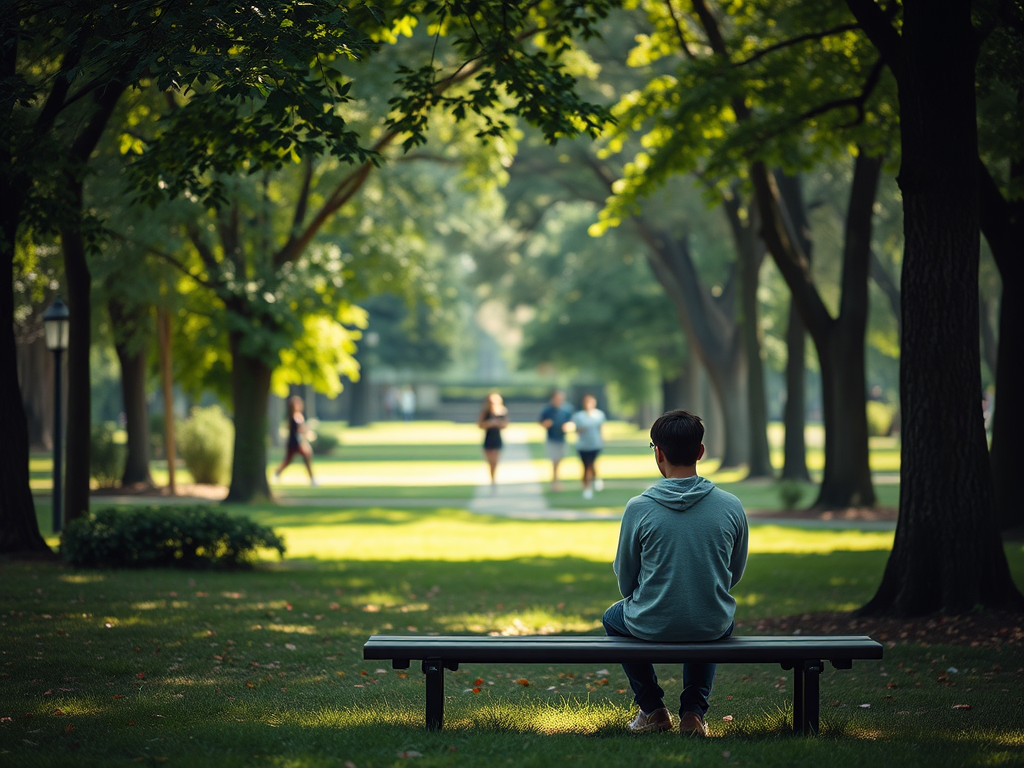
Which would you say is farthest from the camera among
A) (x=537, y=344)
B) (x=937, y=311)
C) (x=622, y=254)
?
(x=537, y=344)

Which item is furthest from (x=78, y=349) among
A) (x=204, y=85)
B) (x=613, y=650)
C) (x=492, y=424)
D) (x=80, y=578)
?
(x=492, y=424)

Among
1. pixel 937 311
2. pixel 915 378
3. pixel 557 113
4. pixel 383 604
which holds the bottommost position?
pixel 383 604

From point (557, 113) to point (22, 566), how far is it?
6.47 meters

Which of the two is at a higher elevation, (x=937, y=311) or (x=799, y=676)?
(x=937, y=311)

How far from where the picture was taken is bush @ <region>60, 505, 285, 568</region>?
10516mm

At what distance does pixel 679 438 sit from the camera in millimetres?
4562

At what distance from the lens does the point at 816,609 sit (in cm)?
921

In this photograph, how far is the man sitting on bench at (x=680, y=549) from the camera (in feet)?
14.9

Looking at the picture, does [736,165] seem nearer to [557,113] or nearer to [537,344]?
[557,113]

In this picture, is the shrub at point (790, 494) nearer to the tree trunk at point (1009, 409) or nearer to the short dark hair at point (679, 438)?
the tree trunk at point (1009, 409)

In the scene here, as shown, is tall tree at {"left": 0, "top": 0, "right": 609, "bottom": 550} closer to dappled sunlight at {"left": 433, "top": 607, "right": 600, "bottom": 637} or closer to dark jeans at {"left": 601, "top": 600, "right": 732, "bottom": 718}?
dark jeans at {"left": 601, "top": 600, "right": 732, "bottom": 718}

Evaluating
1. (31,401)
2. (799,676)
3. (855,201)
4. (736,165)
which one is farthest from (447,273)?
(799,676)

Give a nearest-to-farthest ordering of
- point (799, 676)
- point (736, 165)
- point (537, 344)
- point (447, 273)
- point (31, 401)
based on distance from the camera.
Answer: point (799, 676) < point (736, 165) < point (31, 401) < point (537, 344) < point (447, 273)

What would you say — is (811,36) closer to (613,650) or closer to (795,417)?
(613,650)
